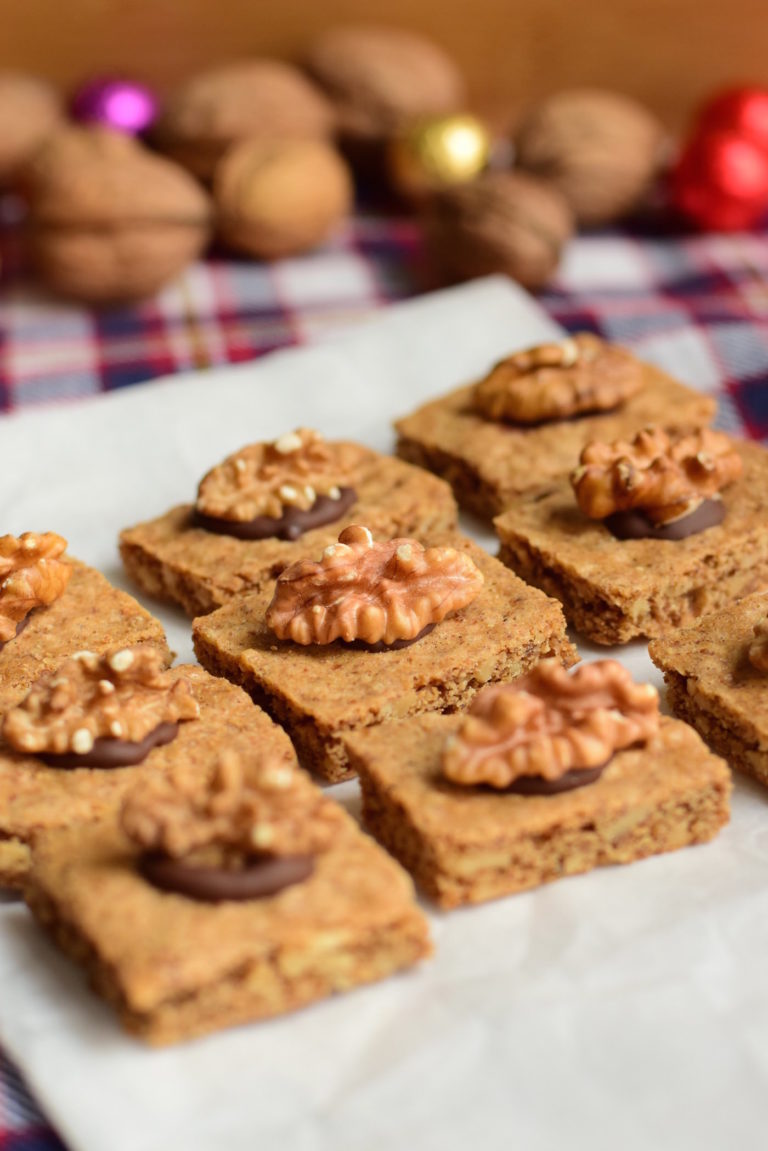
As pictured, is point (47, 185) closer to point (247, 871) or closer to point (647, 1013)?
point (247, 871)

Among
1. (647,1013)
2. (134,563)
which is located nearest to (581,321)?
(134,563)

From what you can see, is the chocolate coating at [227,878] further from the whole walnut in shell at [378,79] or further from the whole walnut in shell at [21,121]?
the whole walnut in shell at [378,79]

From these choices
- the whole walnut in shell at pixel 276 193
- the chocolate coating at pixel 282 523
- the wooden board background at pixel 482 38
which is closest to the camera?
the chocolate coating at pixel 282 523

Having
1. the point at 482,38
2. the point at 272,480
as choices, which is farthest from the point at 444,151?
the point at 272,480

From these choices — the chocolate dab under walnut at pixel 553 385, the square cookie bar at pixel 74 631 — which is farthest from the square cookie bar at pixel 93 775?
the chocolate dab under walnut at pixel 553 385

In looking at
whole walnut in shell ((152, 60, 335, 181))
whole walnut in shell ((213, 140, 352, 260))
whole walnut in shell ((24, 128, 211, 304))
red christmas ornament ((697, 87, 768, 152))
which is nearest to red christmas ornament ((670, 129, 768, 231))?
red christmas ornament ((697, 87, 768, 152))

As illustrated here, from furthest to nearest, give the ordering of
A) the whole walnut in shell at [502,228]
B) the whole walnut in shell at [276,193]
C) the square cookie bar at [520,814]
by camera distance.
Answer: the whole walnut in shell at [276,193], the whole walnut in shell at [502,228], the square cookie bar at [520,814]

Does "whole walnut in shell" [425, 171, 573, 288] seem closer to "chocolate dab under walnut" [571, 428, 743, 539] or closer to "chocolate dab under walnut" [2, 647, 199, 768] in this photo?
"chocolate dab under walnut" [571, 428, 743, 539]
